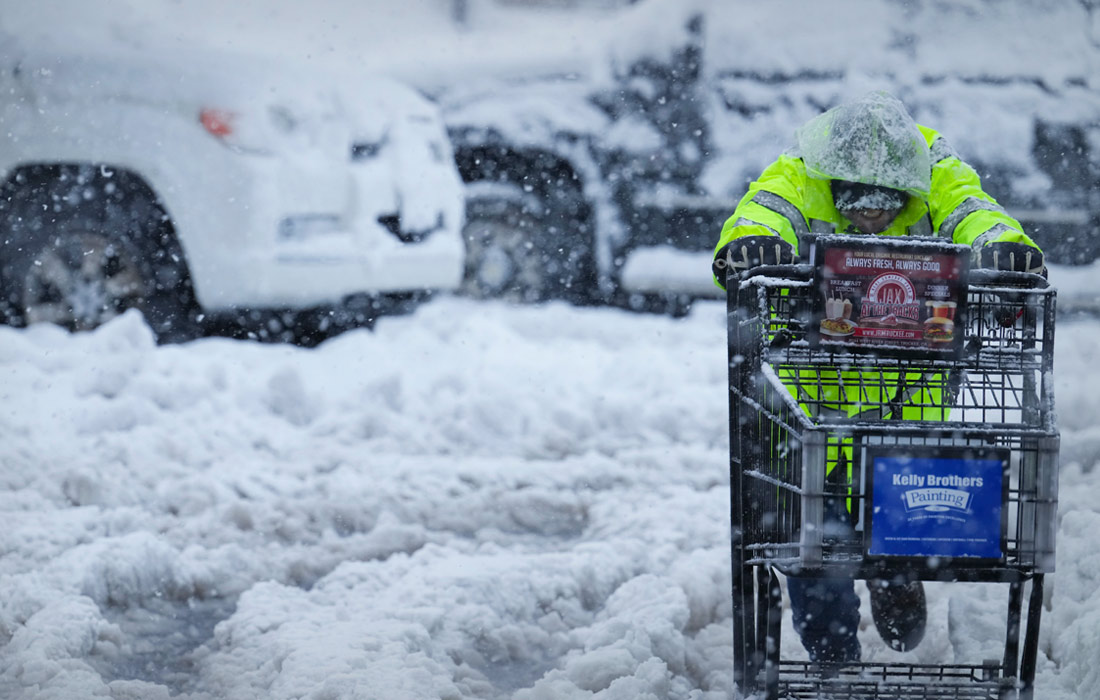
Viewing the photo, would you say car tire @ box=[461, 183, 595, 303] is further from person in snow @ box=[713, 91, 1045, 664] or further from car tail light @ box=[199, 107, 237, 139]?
person in snow @ box=[713, 91, 1045, 664]

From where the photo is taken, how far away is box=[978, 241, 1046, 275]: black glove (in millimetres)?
2557

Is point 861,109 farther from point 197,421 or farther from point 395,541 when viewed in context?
point 197,421

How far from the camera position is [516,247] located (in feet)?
24.2

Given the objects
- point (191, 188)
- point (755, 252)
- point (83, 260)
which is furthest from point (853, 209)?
point (83, 260)

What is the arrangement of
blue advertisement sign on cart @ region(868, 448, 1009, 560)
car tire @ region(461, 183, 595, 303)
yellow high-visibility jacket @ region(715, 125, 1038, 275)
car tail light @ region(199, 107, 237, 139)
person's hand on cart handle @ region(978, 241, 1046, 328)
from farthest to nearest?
car tire @ region(461, 183, 595, 303) < car tail light @ region(199, 107, 237, 139) < yellow high-visibility jacket @ region(715, 125, 1038, 275) < person's hand on cart handle @ region(978, 241, 1046, 328) < blue advertisement sign on cart @ region(868, 448, 1009, 560)

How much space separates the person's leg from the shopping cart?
27cm

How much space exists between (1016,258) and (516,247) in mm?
4987

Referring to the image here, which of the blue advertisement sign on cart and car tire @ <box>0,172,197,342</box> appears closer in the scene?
the blue advertisement sign on cart

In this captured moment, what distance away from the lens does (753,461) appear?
→ 2.63 metres

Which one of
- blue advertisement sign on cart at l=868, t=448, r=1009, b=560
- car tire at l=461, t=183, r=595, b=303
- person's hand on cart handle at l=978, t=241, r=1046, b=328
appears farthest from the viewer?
car tire at l=461, t=183, r=595, b=303

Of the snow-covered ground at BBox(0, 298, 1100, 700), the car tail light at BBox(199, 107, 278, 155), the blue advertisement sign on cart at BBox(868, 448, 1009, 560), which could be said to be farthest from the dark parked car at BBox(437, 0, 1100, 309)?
the blue advertisement sign on cart at BBox(868, 448, 1009, 560)

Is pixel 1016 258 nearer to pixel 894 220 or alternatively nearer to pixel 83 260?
pixel 894 220

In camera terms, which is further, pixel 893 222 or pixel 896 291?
pixel 893 222

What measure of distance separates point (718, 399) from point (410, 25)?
13.5 feet
